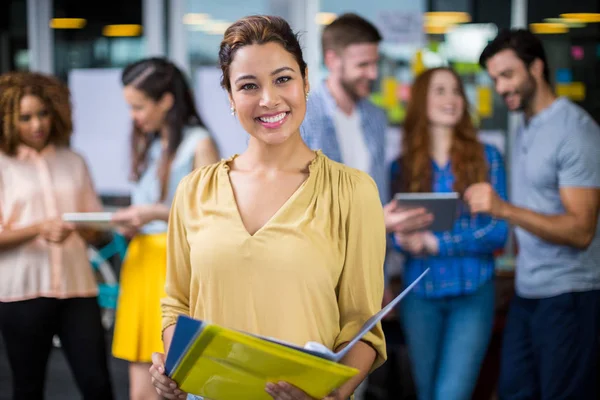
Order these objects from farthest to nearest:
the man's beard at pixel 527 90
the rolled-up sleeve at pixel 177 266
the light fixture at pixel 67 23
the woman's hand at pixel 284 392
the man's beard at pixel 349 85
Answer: the light fixture at pixel 67 23, the man's beard at pixel 349 85, the man's beard at pixel 527 90, the rolled-up sleeve at pixel 177 266, the woman's hand at pixel 284 392

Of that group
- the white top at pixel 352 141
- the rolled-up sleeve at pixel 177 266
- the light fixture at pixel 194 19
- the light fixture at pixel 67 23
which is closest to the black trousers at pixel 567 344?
the white top at pixel 352 141

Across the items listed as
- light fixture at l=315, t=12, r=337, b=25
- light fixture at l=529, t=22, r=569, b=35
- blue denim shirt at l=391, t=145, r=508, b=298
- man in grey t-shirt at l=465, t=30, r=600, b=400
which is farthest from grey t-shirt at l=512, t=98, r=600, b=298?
light fixture at l=315, t=12, r=337, b=25

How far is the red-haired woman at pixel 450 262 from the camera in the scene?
3451mm

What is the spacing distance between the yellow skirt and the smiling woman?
1.50 metres

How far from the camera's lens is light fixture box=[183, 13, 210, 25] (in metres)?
6.23

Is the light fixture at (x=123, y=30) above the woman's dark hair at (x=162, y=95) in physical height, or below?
above

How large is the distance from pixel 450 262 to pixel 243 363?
187cm

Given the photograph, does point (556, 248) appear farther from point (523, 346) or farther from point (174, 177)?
point (174, 177)

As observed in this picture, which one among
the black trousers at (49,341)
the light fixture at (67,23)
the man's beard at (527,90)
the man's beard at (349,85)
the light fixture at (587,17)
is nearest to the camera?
the man's beard at (527,90)

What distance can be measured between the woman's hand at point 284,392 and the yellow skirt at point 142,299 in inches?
69.0

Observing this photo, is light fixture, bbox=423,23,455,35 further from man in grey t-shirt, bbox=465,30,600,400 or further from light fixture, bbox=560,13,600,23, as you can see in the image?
man in grey t-shirt, bbox=465,30,600,400

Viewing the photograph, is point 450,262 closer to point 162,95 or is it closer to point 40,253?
point 162,95

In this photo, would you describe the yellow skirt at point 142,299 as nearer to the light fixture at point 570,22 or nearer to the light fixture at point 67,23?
the light fixture at point 570,22

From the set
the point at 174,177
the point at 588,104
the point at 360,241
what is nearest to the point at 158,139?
the point at 174,177
